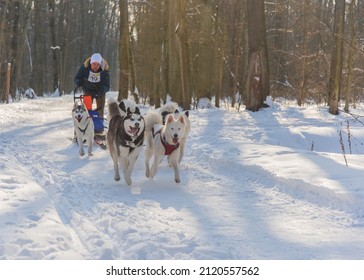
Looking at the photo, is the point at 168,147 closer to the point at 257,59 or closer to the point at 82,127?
the point at 82,127

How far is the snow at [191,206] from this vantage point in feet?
11.7

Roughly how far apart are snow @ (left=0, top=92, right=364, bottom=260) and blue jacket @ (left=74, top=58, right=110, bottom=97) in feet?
5.45

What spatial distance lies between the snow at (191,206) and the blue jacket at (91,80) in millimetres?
1661

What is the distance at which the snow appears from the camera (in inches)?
140

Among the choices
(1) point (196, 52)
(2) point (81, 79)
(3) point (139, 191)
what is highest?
(1) point (196, 52)

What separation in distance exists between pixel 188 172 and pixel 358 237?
348 cm

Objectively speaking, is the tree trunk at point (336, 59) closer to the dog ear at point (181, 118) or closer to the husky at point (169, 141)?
the dog ear at point (181, 118)

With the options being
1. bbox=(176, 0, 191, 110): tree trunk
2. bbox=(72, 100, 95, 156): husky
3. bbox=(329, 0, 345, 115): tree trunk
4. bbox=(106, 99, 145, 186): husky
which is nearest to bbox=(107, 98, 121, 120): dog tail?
bbox=(106, 99, 145, 186): husky

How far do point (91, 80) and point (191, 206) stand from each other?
6.03 m

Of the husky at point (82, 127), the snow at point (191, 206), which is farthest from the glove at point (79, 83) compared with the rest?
the snow at point (191, 206)

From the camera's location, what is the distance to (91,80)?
10.1 m
